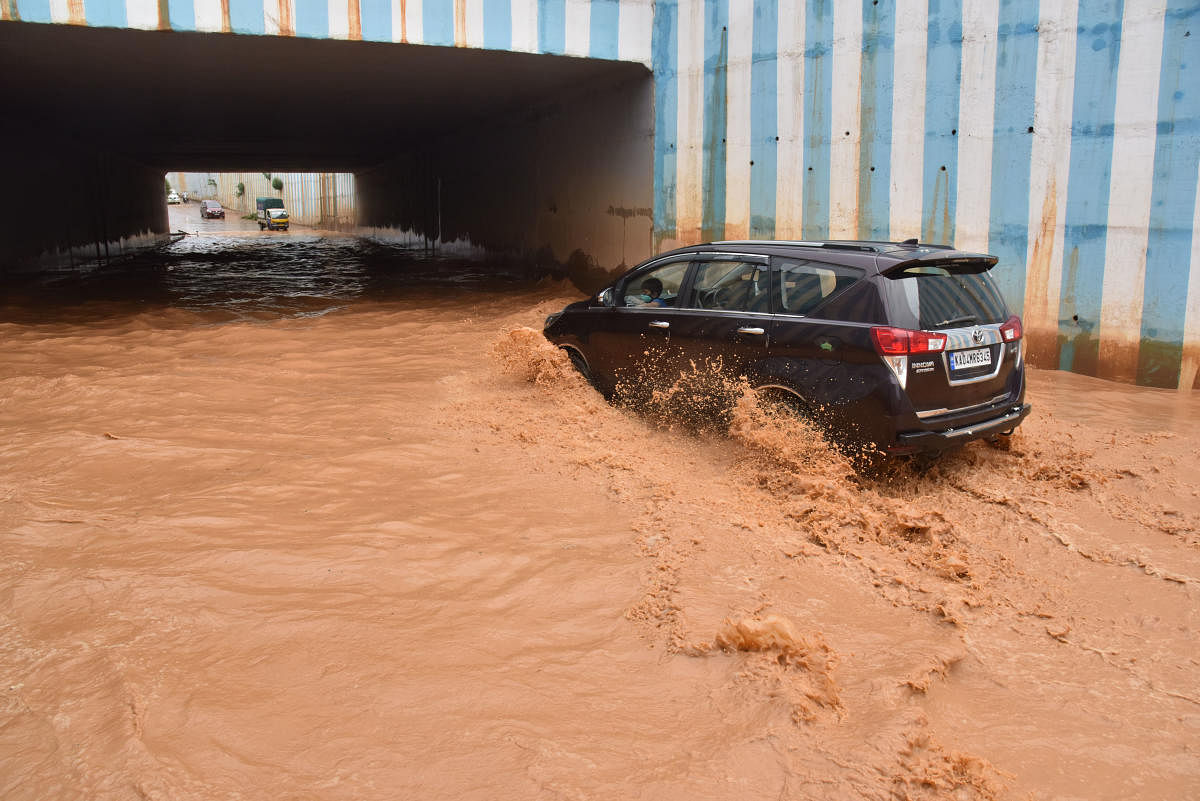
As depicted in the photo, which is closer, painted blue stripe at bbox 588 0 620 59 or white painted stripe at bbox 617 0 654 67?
painted blue stripe at bbox 588 0 620 59

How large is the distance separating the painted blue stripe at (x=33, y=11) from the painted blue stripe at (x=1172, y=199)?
11502mm

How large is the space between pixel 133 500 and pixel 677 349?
3789mm

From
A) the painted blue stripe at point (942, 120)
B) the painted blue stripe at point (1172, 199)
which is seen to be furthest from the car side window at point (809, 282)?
the painted blue stripe at point (1172, 199)

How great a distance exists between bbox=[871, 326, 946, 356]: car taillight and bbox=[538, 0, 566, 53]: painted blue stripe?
7.98 metres

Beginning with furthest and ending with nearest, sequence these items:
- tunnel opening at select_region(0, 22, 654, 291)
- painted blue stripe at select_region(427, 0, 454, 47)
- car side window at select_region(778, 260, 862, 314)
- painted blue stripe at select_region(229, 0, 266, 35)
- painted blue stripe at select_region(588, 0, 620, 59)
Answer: tunnel opening at select_region(0, 22, 654, 291) < painted blue stripe at select_region(588, 0, 620, 59) < painted blue stripe at select_region(427, 0, 454, 47) < painted blue stripe at select_region(229, 0, 266, 35) < car side window at select_region(778, 260, 862, 314)

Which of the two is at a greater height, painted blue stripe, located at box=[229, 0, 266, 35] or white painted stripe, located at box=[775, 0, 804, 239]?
painted blue stripe, located at box=[229, 0, 266, 35]

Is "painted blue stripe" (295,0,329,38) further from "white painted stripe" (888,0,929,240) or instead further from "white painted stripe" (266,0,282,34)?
"white painted stripe" (888,0,929,240)

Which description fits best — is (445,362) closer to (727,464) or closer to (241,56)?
(727,464)

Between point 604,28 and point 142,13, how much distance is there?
5.64 meters

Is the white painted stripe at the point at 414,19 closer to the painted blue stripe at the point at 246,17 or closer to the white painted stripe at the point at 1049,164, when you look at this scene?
the painted blue stripe at the point at 246,17

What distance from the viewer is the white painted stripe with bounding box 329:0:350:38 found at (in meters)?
10.6

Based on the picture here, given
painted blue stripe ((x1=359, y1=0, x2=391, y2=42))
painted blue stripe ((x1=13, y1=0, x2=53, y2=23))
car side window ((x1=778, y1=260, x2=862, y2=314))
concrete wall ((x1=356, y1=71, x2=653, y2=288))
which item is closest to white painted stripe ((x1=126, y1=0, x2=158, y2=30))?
painted blue stripe ((x1=13, y1=0, x2=53, y2=23))

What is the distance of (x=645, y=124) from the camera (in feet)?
41.6

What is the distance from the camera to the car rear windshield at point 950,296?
545 cm
